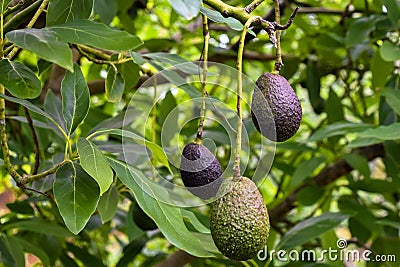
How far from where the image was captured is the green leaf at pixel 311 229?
3.55 ft

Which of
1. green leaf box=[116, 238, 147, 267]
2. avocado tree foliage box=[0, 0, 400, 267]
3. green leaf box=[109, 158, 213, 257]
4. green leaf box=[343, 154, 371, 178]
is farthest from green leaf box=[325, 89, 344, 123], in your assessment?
green leaf box=[109, 158, 213, 257]

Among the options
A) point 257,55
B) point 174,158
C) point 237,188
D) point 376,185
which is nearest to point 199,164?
point 237,188

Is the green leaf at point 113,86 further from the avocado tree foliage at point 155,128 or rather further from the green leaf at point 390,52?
the green leaf at point 390,52

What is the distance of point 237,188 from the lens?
58 centimetres

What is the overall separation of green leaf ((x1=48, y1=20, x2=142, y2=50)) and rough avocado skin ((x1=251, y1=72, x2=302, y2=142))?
0.12 meters

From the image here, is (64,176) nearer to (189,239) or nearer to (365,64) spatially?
(189,239)

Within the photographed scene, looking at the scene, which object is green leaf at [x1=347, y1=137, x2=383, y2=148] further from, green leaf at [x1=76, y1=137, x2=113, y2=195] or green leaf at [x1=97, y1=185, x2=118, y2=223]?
green leaf at [x1=76, y1=137, x2=113, y2=195]

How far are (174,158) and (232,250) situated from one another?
0.36 meters

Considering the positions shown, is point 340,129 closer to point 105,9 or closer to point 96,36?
point 105,9

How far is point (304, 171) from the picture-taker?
1.30 meters

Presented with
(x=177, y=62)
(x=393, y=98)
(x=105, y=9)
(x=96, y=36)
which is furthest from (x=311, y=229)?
(x=96, y=36)

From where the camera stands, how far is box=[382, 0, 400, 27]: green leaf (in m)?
1.14

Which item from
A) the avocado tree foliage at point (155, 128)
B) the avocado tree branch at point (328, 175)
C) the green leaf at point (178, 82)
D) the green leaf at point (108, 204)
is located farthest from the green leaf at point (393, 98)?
the green leaf at point (108, 204)

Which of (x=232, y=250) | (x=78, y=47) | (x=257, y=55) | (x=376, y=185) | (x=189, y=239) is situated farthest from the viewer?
(x=257, y=55)
